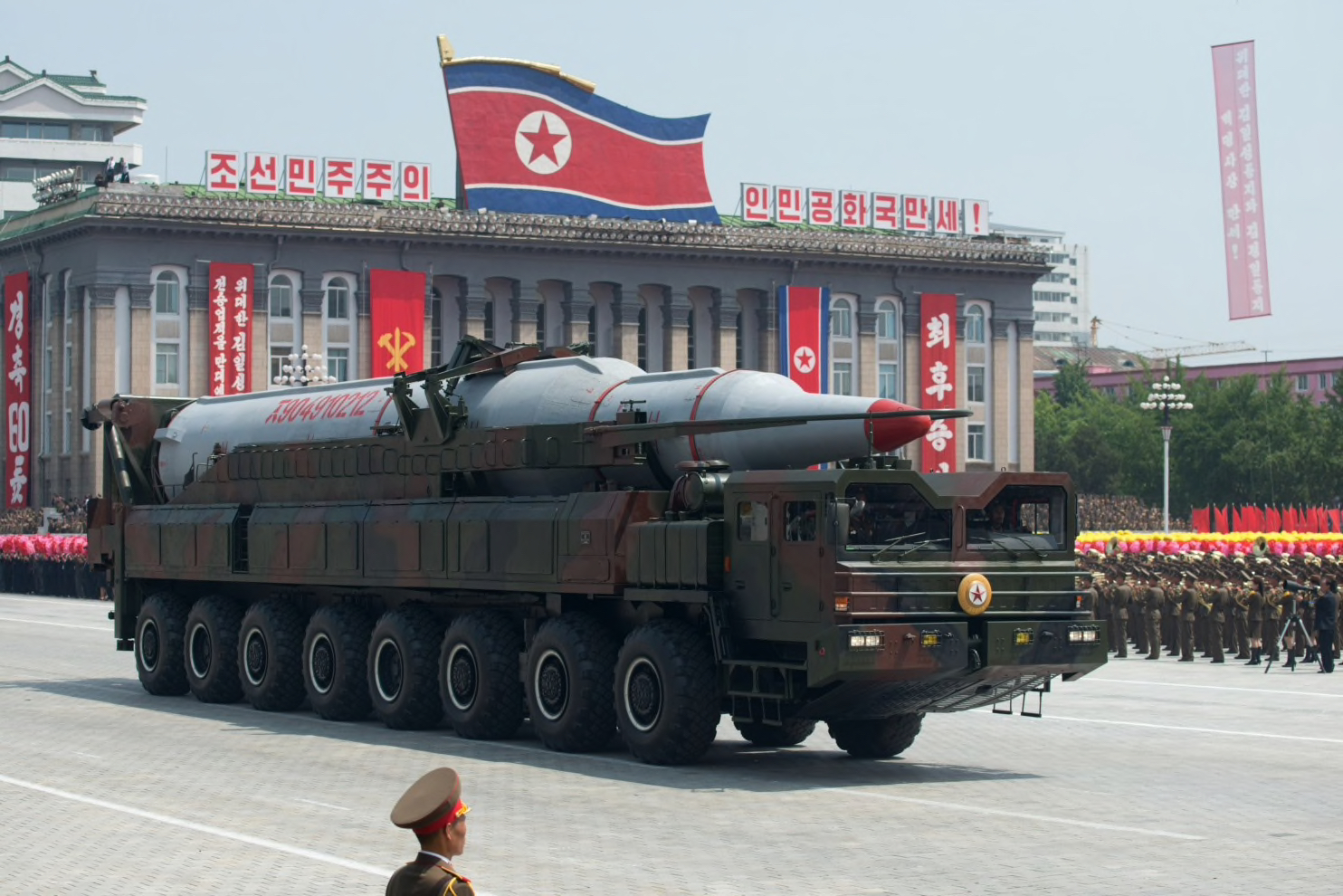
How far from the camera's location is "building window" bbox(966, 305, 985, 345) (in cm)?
9844

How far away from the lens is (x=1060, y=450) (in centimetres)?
12912

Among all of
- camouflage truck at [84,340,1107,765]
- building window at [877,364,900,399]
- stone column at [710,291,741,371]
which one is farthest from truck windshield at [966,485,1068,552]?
building window at [877,364,900,399]

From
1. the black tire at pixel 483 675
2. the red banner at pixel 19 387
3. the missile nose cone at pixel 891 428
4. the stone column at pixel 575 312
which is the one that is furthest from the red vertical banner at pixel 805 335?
the missile nose cone at pixel 891 428

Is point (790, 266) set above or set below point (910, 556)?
above

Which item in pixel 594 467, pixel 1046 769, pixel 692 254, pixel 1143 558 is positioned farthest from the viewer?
pixel 692 254

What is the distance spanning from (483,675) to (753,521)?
152 inches

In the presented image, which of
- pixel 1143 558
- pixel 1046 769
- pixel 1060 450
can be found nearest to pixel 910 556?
pixel 1046 769

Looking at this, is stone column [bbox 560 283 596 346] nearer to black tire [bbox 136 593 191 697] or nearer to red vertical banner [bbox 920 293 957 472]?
red vertical banner [bbox 920 293 957 472]

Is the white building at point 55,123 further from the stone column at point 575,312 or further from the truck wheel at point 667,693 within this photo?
the truck wheel at point 667,693

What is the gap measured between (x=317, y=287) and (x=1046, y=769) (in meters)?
68.7

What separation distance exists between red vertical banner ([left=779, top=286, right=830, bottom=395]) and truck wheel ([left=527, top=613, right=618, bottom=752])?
230 feet

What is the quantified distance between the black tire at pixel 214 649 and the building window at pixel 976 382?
75.6 metres

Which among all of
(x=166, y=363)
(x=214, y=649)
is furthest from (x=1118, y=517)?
(x=214, y=649)

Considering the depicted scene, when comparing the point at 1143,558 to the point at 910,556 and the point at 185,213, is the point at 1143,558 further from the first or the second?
the point at 185,213
